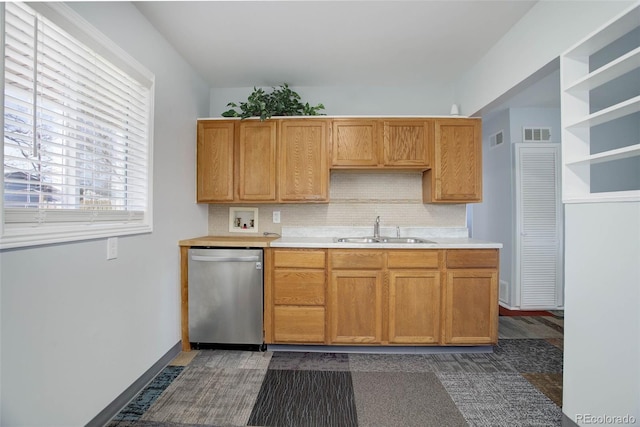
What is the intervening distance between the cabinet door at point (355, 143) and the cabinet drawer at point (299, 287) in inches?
45.0

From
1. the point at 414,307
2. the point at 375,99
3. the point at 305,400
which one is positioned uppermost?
the point at 375,99

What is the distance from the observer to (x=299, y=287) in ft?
8.17

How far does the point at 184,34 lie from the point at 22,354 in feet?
7.61

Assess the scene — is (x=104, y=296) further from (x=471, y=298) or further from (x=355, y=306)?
(x=471, y=298)

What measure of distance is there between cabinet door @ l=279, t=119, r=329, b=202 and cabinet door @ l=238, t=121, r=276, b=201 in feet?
0.32

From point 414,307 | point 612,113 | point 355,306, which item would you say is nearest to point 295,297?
point 355,306

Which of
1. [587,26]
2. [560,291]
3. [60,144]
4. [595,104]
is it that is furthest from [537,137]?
[60,144]

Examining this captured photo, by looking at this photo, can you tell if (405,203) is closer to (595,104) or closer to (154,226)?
(595,104)

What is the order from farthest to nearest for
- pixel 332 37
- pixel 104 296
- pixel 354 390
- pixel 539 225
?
pixel 539 225 → pixel 332 37 → pixel 354 390 → pixel 104 296

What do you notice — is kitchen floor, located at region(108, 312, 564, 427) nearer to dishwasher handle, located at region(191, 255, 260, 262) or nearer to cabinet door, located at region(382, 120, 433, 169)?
dishwasher handle, located at region(191, 255, 260, 262)

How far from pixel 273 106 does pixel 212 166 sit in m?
0.88

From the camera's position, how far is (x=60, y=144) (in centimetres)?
142

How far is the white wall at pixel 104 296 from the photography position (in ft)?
3.98

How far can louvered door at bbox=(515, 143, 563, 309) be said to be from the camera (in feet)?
12.0
